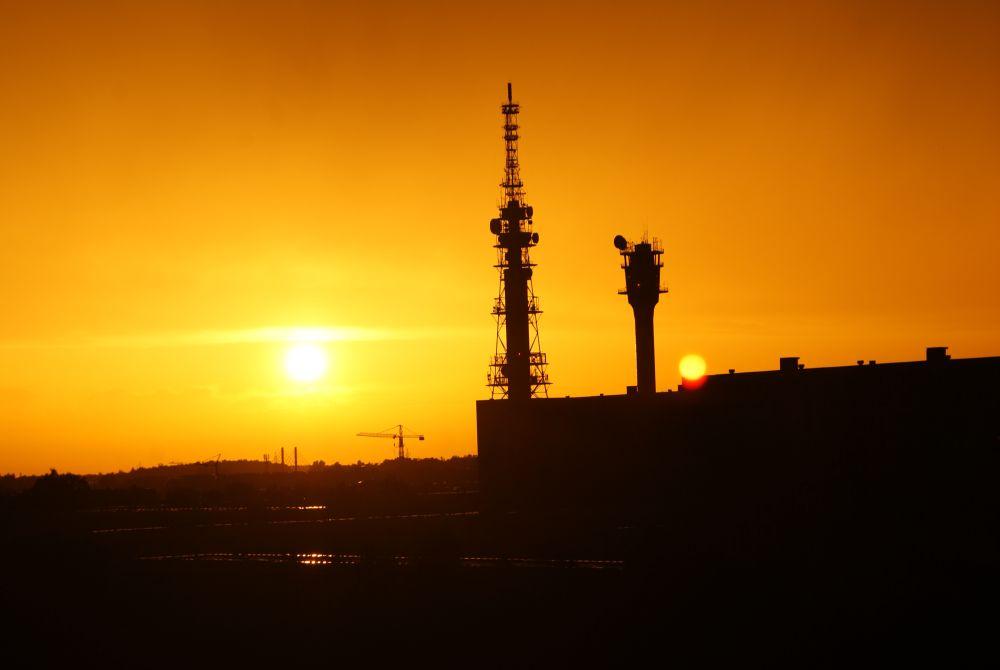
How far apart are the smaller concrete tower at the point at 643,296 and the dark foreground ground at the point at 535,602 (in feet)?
85.8

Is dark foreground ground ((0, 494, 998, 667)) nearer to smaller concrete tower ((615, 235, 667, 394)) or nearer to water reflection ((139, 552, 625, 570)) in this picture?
water reflection ((139, 552, 625, 570))

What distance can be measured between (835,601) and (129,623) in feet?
88.7

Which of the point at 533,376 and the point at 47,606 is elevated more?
the point at 533,376

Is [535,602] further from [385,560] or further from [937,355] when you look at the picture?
[937,355]

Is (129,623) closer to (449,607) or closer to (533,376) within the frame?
(449,607)

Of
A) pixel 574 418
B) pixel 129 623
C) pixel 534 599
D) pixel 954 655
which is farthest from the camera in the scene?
pixel 574 418

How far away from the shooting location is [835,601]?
37.6 meters

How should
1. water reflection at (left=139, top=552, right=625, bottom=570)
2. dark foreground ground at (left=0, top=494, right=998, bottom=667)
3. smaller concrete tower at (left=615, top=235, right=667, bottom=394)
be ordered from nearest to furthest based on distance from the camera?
dark foreground ground at (left=0, top=494, right=998, bottom=667) → water reflection at (left=139, top=552, right=625, bottom=570) → smaller concrete tower at (left=615, top=235, right=667, bottom=394)

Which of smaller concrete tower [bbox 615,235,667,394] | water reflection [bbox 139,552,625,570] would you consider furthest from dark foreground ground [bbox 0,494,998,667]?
smaller concrete tower [bbox 615,235,667,394]

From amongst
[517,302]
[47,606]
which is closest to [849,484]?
[47,606]

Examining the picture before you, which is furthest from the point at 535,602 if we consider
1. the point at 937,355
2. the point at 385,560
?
the point at 937,355

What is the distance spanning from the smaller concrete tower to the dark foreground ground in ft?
85.8

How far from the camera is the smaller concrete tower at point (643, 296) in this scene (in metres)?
88.1

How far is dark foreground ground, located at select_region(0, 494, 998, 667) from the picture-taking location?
35.2 m
